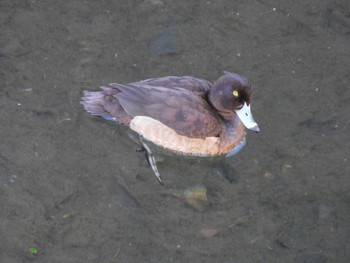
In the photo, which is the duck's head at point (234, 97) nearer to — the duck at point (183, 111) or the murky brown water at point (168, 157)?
the duck at point (183, 111)

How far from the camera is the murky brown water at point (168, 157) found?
→ 15.2 ft

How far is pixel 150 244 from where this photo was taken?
181 inches

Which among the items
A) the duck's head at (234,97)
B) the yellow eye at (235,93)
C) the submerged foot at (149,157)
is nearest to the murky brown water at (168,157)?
the submerged foot at (149,157)

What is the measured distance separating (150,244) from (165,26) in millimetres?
2253

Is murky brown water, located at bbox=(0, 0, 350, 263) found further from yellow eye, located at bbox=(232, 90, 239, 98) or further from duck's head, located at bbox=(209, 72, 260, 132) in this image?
yellow eye, located at bbox=(232, 90, 239, 98)

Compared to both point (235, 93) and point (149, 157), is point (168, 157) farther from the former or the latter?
point (235, 93)

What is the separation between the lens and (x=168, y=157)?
205 inches

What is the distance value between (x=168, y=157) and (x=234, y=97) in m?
0.75

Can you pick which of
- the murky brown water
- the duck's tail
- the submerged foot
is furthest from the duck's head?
the duck's tail

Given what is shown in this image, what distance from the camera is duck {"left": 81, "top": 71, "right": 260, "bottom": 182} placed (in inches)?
193

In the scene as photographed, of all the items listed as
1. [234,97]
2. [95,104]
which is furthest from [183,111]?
[95,104]

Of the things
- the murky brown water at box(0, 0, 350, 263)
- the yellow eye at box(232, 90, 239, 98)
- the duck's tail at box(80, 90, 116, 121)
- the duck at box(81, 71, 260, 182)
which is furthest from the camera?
the duck's tail at box(80, 90, 116, 121)

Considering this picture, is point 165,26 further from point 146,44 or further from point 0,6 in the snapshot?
point 0,6

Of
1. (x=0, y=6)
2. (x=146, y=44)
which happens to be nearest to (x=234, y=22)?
(x=146, y=44)
